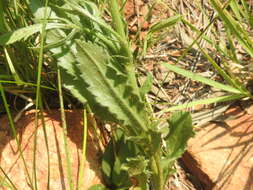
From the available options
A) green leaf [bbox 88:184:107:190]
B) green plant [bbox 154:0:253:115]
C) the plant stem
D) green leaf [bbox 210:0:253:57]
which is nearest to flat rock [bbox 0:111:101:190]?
green leaf [bbox 88:184:107:190]

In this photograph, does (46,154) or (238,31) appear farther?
(238,31)

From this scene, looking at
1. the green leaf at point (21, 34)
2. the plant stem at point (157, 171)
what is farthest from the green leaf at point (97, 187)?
the green leaf at point (21, 34)

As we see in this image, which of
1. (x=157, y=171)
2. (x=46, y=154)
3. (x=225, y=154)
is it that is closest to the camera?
(x=157, y=171)

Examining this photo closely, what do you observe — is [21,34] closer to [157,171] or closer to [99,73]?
[99,73]

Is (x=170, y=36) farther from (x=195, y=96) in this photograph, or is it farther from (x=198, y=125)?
(x=198, y=125)

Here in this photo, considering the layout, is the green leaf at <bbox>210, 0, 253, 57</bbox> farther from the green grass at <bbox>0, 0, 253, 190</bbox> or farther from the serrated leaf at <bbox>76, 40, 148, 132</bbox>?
the serrated leaf at <bbox>76, 40, 148, 132</bbox>

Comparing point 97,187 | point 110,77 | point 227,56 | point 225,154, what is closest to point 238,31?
point 227,56

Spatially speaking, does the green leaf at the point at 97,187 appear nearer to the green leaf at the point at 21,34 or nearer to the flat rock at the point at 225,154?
the flat rock at the point at 225,154
